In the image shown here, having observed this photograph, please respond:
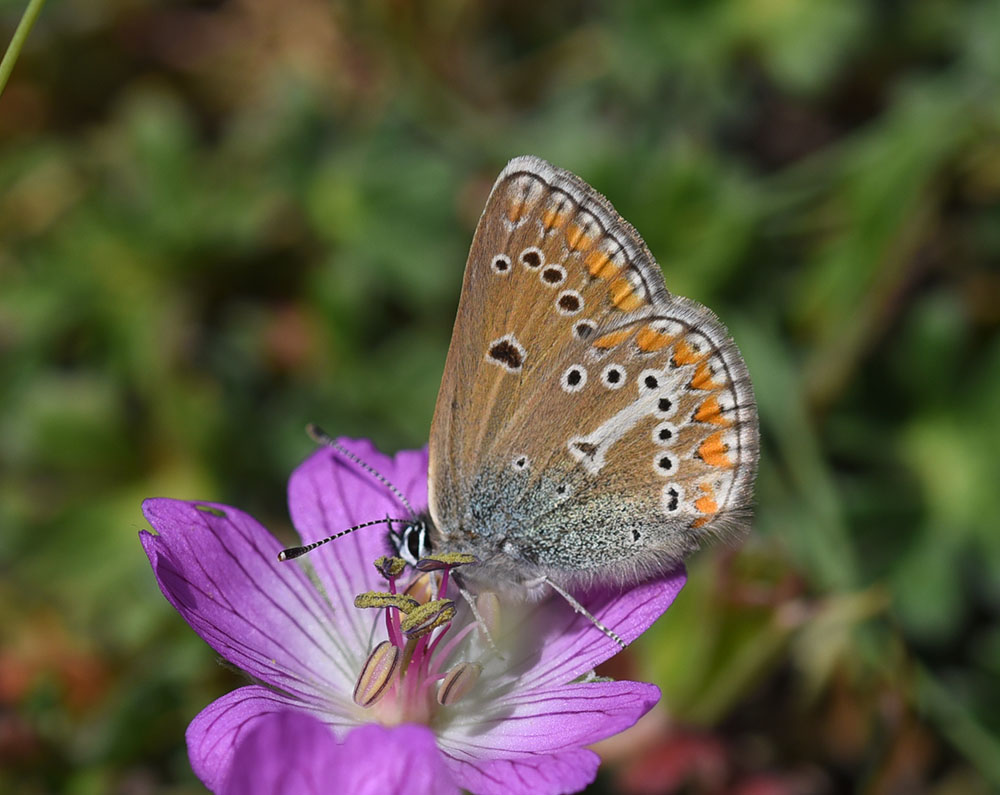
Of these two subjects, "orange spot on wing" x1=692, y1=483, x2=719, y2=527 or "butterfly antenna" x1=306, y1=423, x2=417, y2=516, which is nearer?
"orange spot on wing" x1=692, y1=483, x2=719, y2=527

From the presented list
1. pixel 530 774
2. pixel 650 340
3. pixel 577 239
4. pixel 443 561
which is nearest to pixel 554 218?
pixel 577 239

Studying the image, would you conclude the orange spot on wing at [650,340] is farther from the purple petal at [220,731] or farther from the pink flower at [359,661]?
the purple petal at [220,731]

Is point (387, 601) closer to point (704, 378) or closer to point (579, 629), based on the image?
point (579, 629)

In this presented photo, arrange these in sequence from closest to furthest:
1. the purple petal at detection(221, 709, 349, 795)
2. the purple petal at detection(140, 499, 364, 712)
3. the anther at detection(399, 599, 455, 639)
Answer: the purple petal at detection(221, 709, 349, 795)
the purple petal at detection(140, 499, 364, 712)
the anther at detection(399, 599, 455, 639)

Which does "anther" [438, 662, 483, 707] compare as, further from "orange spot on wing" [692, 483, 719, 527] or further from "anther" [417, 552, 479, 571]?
"orange spot on wing" [692, 483, 719, 527]

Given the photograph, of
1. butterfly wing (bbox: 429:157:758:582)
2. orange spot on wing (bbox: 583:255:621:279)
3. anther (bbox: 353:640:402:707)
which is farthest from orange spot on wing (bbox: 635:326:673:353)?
anther (bbox: 353:640:402:707)

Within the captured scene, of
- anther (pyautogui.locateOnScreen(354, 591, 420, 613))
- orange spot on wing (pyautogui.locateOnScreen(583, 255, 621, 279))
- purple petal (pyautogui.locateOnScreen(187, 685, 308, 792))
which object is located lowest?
purple petal (pyautogui.locateOnScreen(187, 685, 308, 792))

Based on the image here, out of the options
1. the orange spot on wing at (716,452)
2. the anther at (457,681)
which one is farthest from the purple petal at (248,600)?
the orange spot on wing at (716,452)
